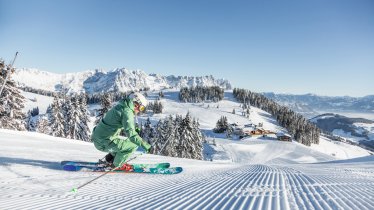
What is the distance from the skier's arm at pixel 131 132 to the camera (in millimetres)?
8078

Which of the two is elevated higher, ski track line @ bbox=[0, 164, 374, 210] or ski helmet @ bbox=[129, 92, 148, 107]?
ski helmet @ bbox=[129, 92, 148, 107]

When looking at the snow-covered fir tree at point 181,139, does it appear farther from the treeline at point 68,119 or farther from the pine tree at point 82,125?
the treeline at point 68,119

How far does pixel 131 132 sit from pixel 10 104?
33.1 metres

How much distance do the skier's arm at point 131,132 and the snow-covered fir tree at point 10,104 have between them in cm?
3103

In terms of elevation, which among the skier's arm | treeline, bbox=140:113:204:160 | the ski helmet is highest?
the ski helmet

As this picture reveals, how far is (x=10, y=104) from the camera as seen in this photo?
3509cm

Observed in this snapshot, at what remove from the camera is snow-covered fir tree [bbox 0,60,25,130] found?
33688 mm

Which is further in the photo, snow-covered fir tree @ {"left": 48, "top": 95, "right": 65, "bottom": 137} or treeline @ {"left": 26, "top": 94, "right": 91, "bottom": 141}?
treeline @ {"left": 26, "top": 94, "right": 91, "bottom": 141}

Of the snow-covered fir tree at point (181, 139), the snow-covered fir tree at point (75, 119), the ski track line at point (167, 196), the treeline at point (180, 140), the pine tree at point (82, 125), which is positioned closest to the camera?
the ski track line at point (167, 196)

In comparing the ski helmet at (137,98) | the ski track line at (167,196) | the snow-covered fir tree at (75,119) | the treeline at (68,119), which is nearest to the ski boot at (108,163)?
the ski track line at (167,196)

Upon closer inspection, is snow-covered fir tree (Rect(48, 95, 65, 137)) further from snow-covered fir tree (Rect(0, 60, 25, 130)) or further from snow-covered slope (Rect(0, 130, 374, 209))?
snow-covered slope (Rect(0, 130, 374, 209))

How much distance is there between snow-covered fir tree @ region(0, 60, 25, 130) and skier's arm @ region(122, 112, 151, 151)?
31.0m

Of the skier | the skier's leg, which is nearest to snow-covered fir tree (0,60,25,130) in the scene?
the skier

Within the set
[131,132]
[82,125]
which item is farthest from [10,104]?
[131,132]
